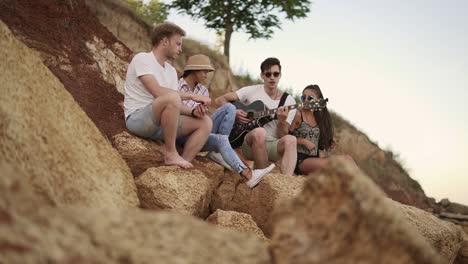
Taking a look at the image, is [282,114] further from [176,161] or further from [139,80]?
[139,80]

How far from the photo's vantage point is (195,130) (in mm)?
5812

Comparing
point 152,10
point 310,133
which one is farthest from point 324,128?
point 152,10

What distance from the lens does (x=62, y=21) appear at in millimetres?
7363

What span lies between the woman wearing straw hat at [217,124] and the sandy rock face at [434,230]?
193 cm

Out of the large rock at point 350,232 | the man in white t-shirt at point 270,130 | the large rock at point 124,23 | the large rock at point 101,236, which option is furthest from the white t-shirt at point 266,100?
the large rock at point 124,23

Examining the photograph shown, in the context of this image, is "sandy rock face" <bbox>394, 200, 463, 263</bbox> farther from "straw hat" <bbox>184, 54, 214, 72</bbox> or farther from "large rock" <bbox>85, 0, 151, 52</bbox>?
"large rock" <bbox>85, 0, 151, 52</bbox>

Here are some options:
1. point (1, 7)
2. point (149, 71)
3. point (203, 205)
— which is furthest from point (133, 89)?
point (1, 7)

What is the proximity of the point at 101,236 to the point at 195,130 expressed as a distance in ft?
13.4

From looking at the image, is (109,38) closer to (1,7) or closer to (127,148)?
(1,7)

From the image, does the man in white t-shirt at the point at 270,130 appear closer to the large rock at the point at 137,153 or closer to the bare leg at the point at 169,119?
the bare leg at the point at 169,119

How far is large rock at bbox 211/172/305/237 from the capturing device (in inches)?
233

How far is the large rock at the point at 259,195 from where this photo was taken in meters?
5.91

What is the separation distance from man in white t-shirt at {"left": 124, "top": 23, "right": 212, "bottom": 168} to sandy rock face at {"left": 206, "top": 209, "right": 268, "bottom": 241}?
661mm

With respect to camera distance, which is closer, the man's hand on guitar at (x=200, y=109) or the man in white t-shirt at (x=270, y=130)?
the man's hand on guitar at (x=200, y=109)
